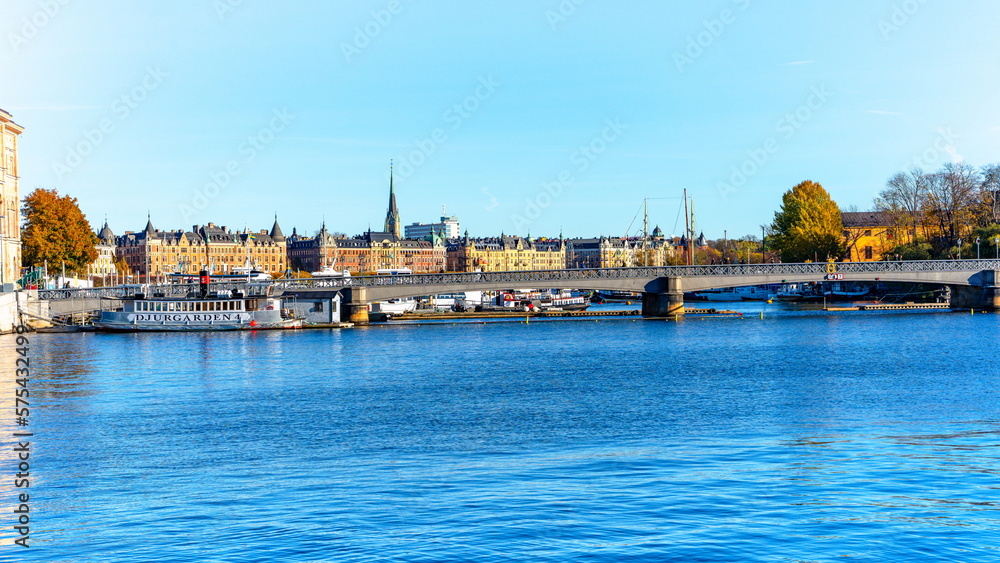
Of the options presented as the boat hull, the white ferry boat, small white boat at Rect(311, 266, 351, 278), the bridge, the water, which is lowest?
the water

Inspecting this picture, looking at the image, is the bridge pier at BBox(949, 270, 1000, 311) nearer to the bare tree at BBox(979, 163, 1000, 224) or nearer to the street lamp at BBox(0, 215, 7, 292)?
the bare tree at BBox(979, 163, 1000, 224)

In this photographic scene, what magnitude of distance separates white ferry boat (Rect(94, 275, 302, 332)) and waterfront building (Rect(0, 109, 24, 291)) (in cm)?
919

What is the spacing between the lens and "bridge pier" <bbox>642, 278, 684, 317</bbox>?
10056cm

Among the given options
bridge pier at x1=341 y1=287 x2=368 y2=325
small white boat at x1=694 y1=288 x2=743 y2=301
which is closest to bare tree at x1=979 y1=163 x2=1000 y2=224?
small white boat at x1=694 y1=288 x2=743 y2=301

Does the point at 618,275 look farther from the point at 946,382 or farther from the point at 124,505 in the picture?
the point at 124,505

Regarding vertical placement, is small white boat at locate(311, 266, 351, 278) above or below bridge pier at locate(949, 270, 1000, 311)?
above

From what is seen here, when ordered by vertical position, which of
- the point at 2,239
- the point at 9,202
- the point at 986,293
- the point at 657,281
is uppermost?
the point at 9,202

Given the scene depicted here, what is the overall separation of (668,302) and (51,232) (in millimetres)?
61635

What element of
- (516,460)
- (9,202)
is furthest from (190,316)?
(516,460)

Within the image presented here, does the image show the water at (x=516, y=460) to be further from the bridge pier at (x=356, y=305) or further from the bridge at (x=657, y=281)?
the bridge pier at (x=356, y=305)

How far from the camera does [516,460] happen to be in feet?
93.2

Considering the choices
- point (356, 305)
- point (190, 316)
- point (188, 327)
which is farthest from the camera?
point (356, 305)

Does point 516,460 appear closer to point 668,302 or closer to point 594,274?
point 594,274

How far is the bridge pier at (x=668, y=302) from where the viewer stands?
10056cm
